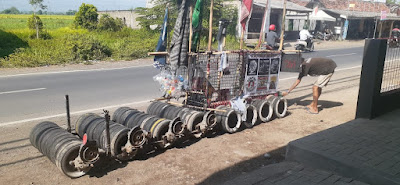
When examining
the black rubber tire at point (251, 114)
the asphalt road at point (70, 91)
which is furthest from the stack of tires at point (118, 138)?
the asphalt road at point (70, 91)

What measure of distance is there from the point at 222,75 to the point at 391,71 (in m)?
3.74

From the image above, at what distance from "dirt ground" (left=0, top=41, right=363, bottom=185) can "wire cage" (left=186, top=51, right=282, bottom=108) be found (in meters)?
0.75

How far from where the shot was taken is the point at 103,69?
13594 mm

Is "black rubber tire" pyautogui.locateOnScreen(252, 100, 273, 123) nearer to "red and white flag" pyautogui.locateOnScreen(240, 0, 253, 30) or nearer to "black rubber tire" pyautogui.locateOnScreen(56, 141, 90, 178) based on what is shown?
"red and white flag" pyautogui.locateOnScreen(240, 0, 253, 30)

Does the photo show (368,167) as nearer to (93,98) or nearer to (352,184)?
(352,184)

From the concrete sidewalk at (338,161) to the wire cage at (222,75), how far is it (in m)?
1.79

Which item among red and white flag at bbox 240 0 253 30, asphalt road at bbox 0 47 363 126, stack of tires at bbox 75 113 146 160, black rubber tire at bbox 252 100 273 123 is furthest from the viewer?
asphalt road at bbox 0 47 363 126

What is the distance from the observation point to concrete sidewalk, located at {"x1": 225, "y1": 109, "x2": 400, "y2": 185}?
4.01 metres

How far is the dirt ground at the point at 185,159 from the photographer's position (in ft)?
13.8

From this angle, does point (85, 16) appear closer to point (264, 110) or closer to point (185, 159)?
point (264, 110)

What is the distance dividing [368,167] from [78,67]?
1262 cm

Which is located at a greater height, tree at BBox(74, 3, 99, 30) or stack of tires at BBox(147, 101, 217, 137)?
tree at BBox(74, 3, 99, 30)

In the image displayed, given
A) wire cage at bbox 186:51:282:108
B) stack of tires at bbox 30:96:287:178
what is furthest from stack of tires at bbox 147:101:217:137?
wire cage at bbox 186:51:282:108

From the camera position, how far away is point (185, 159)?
15.9ft
